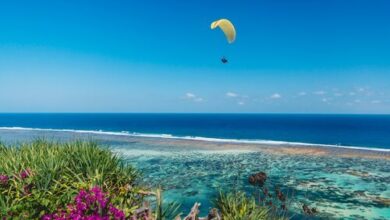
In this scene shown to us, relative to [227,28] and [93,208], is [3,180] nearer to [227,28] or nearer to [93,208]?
[93,208]

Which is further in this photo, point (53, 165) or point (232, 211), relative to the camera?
point (53, 165)

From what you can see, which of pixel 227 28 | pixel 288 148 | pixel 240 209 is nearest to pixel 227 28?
pixel 227 28

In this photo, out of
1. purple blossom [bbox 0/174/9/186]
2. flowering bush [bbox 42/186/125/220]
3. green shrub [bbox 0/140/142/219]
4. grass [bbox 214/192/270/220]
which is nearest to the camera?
flowering bush [bbox 42/186/125/220]

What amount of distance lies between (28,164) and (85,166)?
5.03ft

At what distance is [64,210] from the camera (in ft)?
21.5

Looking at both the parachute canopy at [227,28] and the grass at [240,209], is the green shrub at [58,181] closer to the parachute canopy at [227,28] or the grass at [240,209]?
the grass at [240,209]

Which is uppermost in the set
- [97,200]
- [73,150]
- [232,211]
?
[73,150]

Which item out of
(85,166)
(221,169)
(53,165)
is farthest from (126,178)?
(221,169)

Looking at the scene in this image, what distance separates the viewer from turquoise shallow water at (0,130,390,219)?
16.0 m

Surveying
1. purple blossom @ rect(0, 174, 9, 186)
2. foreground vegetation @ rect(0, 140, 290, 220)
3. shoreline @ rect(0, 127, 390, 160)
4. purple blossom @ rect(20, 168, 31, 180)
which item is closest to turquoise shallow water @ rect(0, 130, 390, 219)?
shoreline @ rect(0, 127, 390, 160)

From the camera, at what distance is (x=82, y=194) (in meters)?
A: 5.83

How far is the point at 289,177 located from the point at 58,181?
1686 cm

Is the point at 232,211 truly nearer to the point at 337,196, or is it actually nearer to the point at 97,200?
the point at 97,200

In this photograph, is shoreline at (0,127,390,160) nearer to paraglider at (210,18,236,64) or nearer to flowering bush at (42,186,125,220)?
paraglider at (210,18,236,64)
